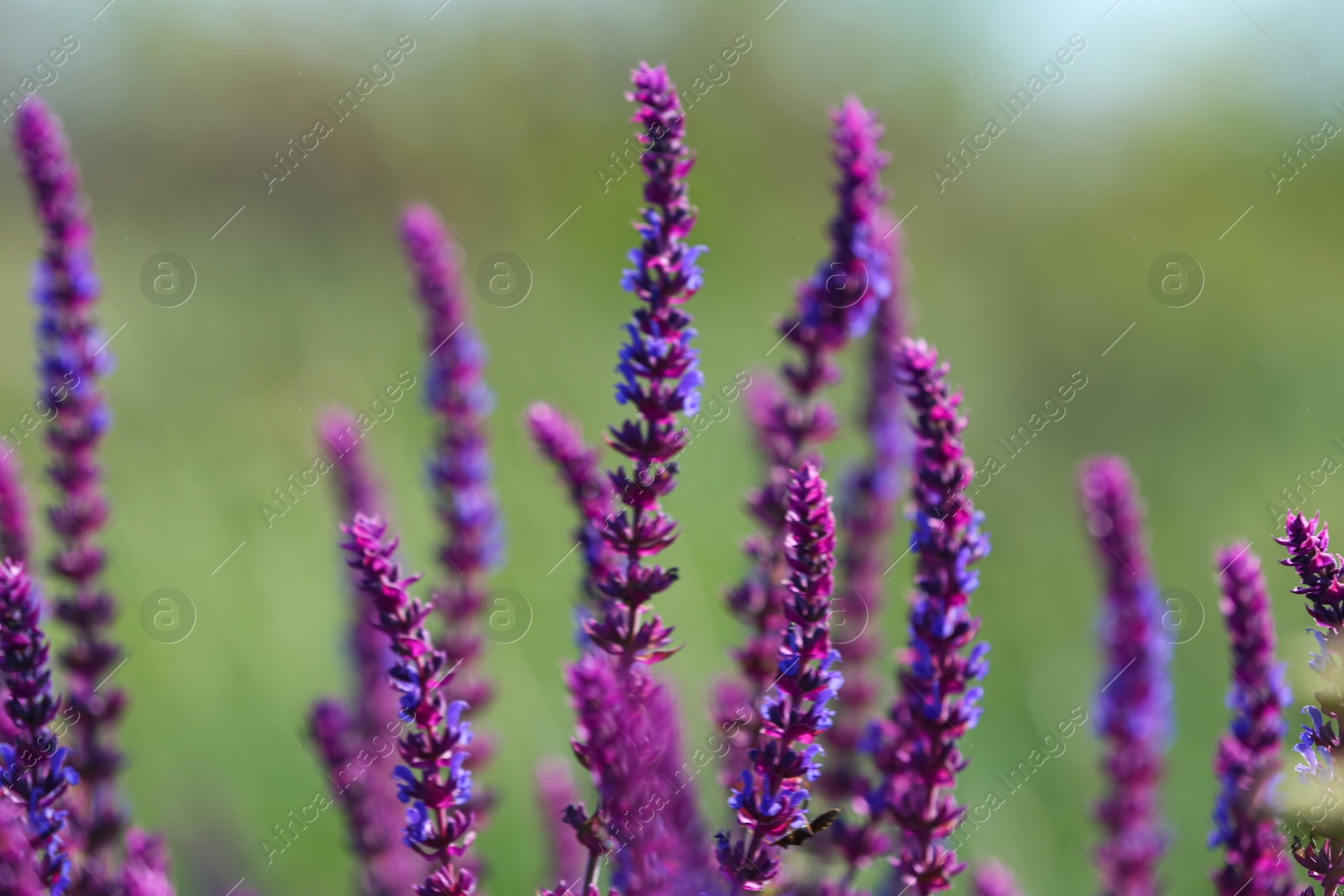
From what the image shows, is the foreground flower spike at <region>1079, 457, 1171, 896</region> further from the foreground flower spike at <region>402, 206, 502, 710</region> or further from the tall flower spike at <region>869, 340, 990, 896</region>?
the foreground flower spike at <region>402, 206, 502, 710</region>

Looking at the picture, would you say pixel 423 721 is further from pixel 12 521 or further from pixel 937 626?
pixel 12 521

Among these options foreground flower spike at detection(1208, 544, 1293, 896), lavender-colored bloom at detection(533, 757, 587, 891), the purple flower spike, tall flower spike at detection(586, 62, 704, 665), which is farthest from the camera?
lavender-colored bloom at detection(533, 757, 587, 891)

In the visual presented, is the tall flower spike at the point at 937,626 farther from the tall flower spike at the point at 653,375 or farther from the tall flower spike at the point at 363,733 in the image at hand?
the tall flower spike at the point at 363,733

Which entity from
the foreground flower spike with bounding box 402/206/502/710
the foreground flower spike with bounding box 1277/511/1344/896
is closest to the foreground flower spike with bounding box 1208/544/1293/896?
the foreground flower spike with bounding box 1277/511/1344/896

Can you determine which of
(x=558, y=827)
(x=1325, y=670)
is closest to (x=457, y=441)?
(x=558, y=827)

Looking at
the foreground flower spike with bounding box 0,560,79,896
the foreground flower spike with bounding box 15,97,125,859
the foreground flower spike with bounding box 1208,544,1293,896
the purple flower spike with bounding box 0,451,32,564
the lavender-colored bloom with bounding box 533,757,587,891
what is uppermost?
the foreground flower spike with bounding box 15,97,125,859

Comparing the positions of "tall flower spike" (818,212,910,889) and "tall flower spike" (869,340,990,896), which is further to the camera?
"tall flower spike" (818,212,910,889)

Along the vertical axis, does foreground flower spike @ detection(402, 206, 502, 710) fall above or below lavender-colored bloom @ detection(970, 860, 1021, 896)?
above
